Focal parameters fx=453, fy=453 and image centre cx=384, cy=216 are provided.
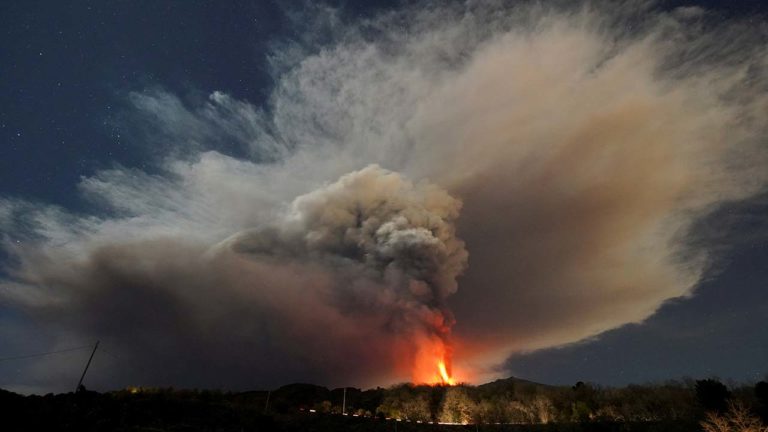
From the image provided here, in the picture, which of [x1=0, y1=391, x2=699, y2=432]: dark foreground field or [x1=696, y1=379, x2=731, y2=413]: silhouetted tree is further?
[x1=696, y1=379, x2=731, y2=413]: silhouetted tree

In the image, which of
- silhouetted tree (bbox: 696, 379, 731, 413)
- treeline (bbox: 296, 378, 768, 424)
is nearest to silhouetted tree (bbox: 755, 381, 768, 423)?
treeline (bbox: 296, 378, 768, 424)

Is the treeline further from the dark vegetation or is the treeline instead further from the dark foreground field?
the dark foreground field

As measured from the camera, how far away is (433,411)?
108 metres

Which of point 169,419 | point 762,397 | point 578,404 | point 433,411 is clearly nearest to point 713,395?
point 762,397

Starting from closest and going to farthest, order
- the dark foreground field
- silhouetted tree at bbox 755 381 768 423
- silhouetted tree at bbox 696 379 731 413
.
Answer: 1. the dark foreground field
2. silhouetted tree at bbox 755 381 768 423
3. silhouetted tree at bbox 696 379 731 413

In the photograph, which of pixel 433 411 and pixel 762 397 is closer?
pixel 762 397

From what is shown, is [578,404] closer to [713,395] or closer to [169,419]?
[713,395]

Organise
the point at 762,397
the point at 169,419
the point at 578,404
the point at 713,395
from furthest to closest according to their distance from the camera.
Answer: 1. the point at 578,404
2. the point at 713,395
3. the point at 762,397
4. the point at 169,419

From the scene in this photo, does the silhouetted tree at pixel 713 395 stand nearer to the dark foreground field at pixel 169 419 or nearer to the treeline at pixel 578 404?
the treeline at pixel 578 404

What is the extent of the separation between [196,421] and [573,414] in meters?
75.8

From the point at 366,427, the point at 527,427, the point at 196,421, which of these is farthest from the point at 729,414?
the point at 196,421

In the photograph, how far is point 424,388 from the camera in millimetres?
133125

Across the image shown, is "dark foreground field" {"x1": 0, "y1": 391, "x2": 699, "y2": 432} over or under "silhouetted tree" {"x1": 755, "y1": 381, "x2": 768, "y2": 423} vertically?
under

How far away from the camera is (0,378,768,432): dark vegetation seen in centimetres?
4244
